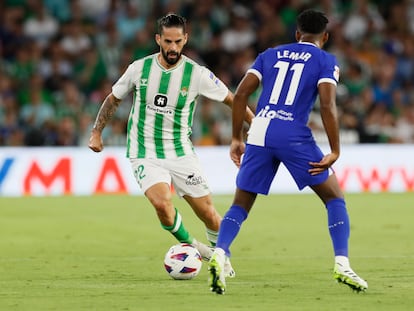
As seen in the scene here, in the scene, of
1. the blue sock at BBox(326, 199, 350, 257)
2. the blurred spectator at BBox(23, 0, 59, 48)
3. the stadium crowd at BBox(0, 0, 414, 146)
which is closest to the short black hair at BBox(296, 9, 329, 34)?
the blue sock at BBox(326, 199, 350, 257)

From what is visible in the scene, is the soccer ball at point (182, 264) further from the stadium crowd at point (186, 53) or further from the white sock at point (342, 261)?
the stadium crowd at point (186, 53)

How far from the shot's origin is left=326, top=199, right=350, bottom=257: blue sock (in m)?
7.65

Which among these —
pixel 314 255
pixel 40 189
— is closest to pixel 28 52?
pixel 40 189

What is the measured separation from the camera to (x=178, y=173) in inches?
350

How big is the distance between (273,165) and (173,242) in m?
4.00

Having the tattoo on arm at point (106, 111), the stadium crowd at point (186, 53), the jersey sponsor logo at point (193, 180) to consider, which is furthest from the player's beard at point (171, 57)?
the stadium crowd at point (186, 53)

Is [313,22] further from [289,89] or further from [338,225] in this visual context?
[338,225]

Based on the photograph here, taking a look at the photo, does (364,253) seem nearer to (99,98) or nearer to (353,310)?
(353,310)

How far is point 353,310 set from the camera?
267 inches

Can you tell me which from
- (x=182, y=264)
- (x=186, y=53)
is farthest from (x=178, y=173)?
(x=186, y=53)

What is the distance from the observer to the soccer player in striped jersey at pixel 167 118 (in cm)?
883

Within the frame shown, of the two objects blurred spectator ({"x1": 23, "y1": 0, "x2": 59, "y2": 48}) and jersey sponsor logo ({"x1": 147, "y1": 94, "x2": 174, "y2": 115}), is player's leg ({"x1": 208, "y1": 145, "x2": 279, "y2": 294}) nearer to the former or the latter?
jersey sponsor logo ({"x1": 147, "y1": 94, "x2": 174, "y2": 115})

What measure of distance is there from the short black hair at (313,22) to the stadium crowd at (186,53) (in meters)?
11.0

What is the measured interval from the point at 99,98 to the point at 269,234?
762cm
